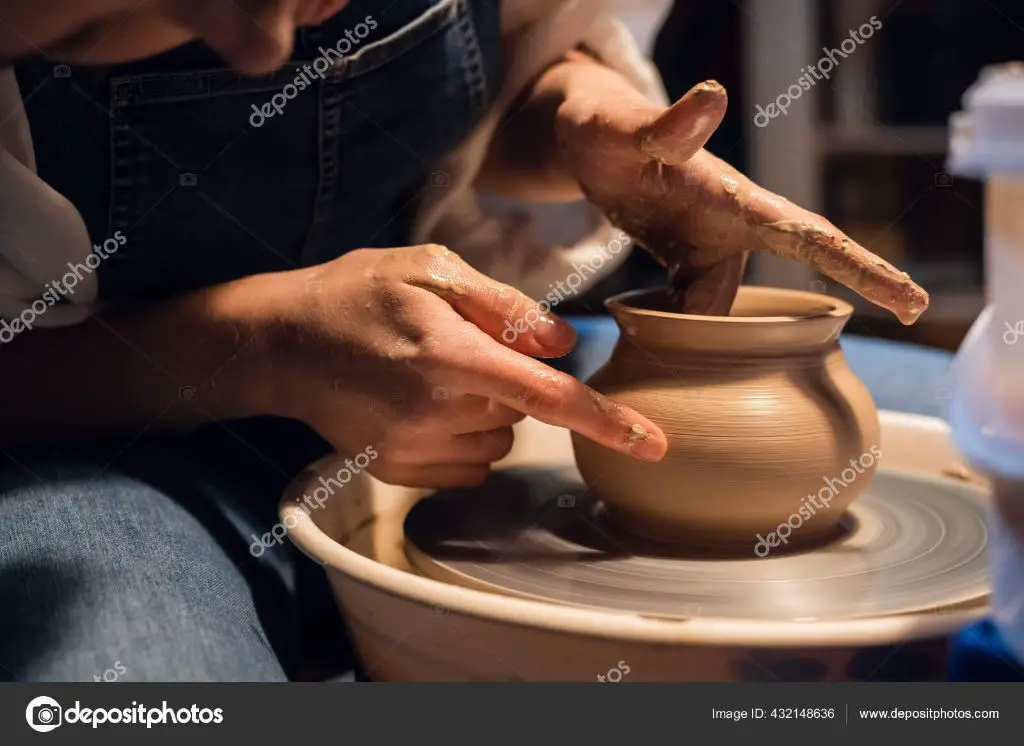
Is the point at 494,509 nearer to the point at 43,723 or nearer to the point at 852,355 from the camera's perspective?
the point at 43,723

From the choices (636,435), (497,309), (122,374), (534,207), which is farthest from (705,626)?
(534,207)

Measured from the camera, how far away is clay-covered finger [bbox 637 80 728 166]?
0.79m

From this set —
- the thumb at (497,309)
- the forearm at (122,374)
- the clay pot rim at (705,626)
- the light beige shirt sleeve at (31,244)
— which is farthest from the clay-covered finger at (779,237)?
the light beige shirt sleeve at (31,244)

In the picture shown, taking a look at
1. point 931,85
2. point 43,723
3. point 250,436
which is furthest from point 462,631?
point 931,85

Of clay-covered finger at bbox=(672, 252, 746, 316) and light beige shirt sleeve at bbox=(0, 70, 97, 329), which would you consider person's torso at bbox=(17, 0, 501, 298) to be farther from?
clay-covered finger at bbox=(672, 252, 746, 316)

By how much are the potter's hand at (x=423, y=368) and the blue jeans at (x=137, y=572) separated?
0.12 metres

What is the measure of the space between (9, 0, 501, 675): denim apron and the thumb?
0.28 metres

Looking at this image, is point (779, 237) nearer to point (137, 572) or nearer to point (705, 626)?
point (705, 626)

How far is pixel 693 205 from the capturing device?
3.06 ft

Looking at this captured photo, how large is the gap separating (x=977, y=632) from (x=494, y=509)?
451mm

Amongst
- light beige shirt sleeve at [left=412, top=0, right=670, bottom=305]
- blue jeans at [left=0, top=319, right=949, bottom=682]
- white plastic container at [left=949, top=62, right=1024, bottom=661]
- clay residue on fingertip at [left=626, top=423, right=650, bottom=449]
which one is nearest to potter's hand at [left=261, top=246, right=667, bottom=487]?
clay residue on fingertip at [left=626, top=423, right=650, bottom=449]

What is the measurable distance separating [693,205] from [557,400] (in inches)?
10.1

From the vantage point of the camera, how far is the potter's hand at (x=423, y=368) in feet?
2.61

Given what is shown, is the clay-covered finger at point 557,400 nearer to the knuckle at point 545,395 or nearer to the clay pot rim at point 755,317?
the knuckle at point 545,395
